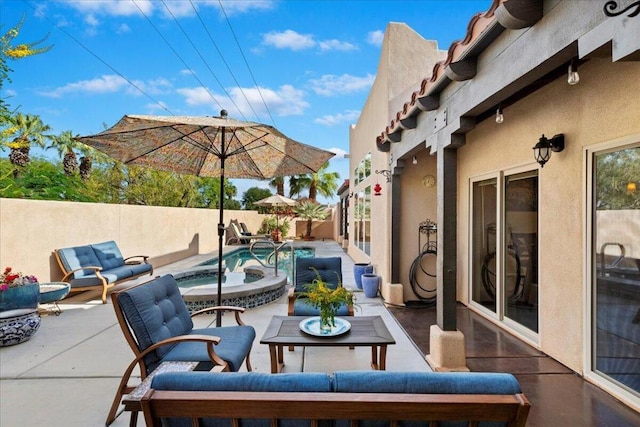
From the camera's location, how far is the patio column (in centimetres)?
357

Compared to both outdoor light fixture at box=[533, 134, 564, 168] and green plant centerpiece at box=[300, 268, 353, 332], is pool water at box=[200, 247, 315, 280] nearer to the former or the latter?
green plant centerpiece at box=[300, 268, 353, 332]

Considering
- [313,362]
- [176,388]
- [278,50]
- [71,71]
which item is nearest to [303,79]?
[278,50]

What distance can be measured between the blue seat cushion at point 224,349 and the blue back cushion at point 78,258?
4.62m

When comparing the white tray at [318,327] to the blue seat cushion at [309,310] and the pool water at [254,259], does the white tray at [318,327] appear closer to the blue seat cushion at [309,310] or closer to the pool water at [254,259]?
the blue seat cushion at [309,310]

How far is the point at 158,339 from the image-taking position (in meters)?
2.92

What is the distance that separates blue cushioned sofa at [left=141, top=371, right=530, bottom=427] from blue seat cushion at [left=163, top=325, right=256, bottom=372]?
141 cm

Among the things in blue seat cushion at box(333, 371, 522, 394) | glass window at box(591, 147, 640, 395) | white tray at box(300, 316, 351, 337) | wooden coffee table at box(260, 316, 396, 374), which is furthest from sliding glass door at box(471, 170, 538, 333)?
blue seat cushion at box(333, 371, 522, 394)

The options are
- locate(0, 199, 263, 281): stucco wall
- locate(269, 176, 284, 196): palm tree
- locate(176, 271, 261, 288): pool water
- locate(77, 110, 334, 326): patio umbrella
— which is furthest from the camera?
locate(269, 176, 284, 196): palm tree

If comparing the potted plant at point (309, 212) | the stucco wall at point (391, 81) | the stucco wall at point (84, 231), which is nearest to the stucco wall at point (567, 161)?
the stucco wall at point (391, 81)

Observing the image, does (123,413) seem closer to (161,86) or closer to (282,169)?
(282,169)

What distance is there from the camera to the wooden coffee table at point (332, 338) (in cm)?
306

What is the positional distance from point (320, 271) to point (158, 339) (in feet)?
9.01

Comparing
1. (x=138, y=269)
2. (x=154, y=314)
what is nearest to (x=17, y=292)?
(x=138, y=269)

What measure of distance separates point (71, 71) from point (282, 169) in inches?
647
